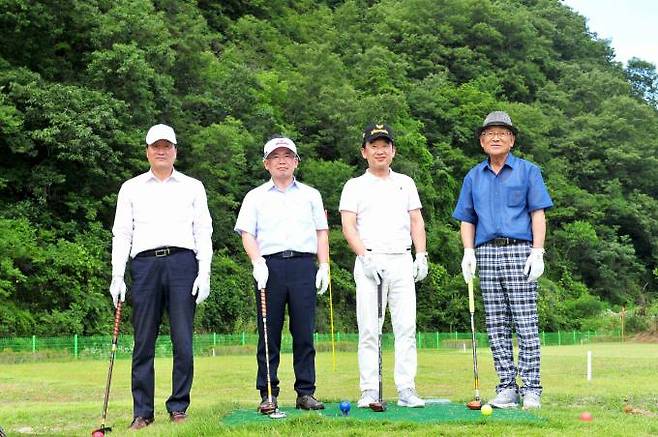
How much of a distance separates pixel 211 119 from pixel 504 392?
3310 cm

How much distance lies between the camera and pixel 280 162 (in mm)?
7141

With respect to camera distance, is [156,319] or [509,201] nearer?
[156,319]

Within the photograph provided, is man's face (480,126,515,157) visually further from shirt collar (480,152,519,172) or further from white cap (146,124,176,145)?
white cap (146,124,176,145)

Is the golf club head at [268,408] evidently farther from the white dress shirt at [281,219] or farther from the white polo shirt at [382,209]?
the white polo shirt at [382,209]

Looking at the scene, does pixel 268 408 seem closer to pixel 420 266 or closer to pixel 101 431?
pixel 101 431

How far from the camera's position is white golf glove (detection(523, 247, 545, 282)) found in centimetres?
685

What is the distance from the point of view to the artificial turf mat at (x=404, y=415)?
6.06 meters

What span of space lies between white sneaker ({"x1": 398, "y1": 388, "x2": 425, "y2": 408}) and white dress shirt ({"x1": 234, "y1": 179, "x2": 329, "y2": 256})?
1.38 meters

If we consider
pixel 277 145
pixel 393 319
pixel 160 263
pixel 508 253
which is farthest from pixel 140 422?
pixel 508 253

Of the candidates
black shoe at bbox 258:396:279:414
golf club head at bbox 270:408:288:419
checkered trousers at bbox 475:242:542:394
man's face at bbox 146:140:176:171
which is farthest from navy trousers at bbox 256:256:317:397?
checkered trousers at bbox 475:242:542:394

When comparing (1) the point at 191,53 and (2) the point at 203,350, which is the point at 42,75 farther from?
(2) the point at 203,350

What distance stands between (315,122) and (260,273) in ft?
122

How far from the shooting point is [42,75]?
3291 centimetres

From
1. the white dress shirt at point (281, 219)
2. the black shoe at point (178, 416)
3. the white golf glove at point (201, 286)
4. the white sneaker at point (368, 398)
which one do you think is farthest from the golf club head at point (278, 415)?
the white dress shirt at point (281, 219)
